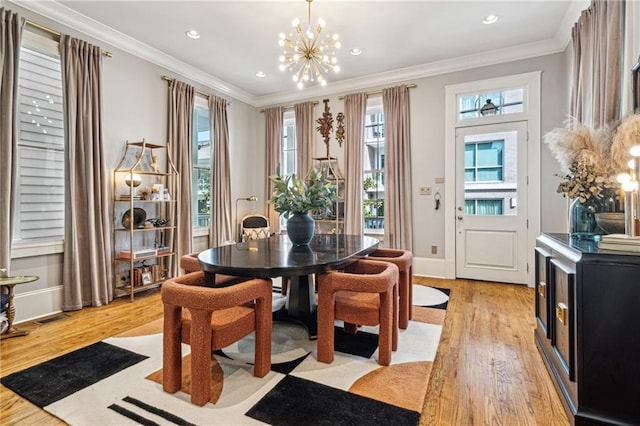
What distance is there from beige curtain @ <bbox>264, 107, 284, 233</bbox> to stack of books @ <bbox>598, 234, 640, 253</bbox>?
15.3ft

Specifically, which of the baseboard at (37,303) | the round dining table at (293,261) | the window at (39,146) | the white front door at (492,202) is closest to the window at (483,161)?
the white front door at (492,202)

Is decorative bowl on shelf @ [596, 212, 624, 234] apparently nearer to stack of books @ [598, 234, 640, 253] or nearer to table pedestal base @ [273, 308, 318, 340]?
stack of books @ [598, 234, 640, 253]

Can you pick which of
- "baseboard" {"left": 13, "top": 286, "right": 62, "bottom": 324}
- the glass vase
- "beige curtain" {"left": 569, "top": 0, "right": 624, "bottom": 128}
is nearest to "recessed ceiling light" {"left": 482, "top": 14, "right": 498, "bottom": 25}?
"beige curtain" {"left": 569, "top": 0, "right": 624, "bottom": 128}

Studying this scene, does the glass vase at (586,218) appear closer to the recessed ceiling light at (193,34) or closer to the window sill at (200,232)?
the recessed ceiling light at (193,34)

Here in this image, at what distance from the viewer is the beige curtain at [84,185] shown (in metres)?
3.11

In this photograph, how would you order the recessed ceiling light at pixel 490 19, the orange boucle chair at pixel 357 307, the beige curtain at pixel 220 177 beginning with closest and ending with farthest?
Answer: the orange boucle chair at pixel 357 307 → the recessed ceiling light at pixel 490 19 → the beige curtain at pixel 220 177

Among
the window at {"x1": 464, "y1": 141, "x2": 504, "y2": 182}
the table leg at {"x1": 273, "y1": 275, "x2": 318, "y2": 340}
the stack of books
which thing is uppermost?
the window at {"x1": 464, "y1": 141, "x2": 504, "y2": 182}

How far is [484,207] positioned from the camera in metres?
4.24

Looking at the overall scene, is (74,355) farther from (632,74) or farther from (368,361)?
(632,74)

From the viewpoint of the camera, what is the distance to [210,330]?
5.21ft

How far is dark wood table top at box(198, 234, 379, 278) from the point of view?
1812 mm

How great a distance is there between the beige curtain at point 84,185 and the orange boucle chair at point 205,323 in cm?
205

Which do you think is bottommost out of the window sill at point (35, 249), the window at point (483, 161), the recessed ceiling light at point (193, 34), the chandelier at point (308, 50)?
the window sill at point (35, 249)

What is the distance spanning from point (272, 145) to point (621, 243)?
195 inches
